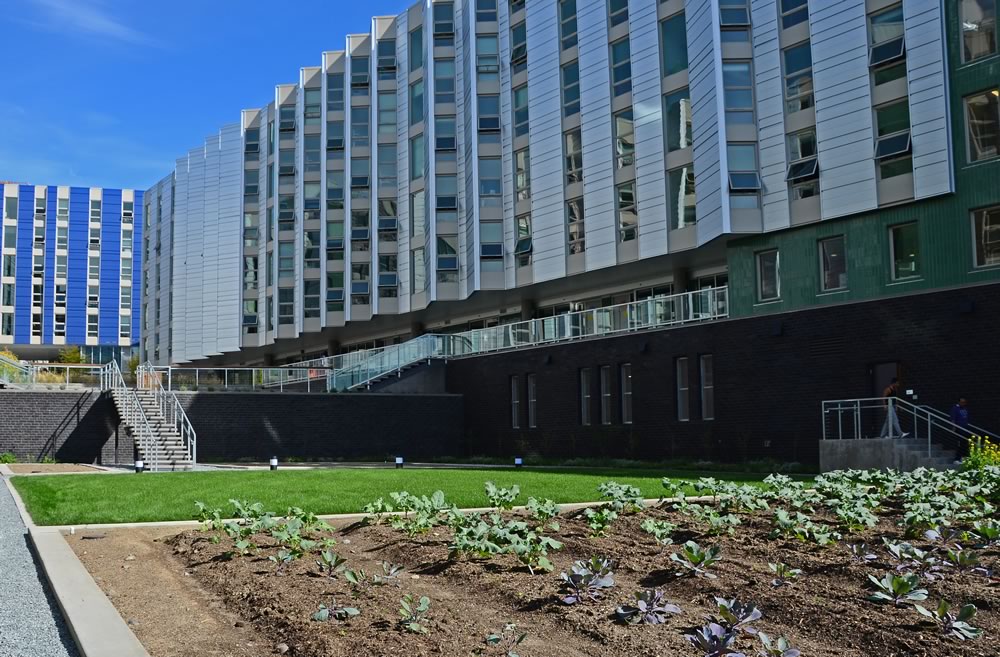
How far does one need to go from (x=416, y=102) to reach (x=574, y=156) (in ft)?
46.4

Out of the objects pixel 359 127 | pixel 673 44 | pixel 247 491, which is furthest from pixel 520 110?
pixel 247 491

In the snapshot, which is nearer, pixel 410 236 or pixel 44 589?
pixel 44 589

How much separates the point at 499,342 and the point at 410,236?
10682mm

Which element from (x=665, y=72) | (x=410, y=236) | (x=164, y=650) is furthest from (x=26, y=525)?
(x=410, y=236)

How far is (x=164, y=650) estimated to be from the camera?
620 centimetres

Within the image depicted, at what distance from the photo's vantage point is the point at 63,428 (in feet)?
121

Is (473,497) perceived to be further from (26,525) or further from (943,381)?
(943,381)

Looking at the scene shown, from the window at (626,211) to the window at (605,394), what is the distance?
15.0 feet

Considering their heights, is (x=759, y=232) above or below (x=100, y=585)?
above

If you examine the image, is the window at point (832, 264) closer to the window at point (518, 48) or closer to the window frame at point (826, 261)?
the window frame at point (826, 261)

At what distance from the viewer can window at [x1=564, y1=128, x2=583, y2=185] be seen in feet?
124

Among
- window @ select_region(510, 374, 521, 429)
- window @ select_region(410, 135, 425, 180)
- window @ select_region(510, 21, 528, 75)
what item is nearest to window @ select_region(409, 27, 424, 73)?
window @ select_region(410, 135, 425, 180)

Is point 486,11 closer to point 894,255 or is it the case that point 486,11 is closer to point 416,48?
point 416,48

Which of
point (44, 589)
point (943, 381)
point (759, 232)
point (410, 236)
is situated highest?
point (410, 236)
